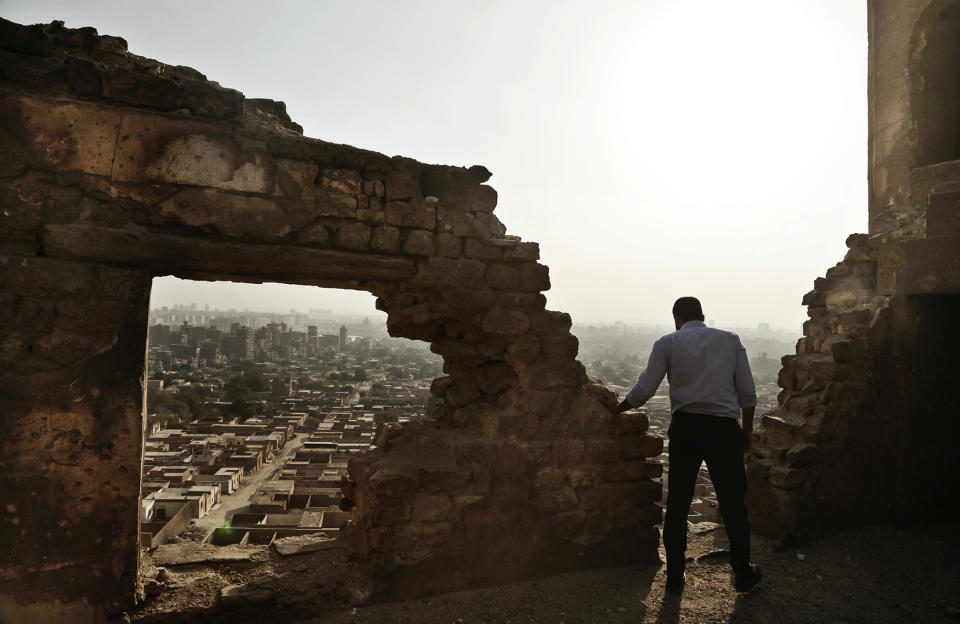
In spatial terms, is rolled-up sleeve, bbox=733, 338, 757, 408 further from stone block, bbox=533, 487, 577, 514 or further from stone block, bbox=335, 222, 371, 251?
stone block, bbox=335, 222, 371, 251

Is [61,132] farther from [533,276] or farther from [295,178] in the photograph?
[533,276]

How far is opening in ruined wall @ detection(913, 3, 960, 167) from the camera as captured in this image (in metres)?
6.01

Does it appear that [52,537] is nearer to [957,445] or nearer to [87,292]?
[87,292]

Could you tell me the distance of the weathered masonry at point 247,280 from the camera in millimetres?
2736

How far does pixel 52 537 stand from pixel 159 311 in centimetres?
21532

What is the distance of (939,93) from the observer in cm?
609

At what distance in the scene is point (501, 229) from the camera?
3898mm

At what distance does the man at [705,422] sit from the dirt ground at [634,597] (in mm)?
213

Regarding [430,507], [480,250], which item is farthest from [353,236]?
[430,507]

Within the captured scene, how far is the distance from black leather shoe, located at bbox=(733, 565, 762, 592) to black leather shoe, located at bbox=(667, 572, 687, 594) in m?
0.34

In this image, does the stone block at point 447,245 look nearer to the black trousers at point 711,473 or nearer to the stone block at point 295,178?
the stone block at point 295,178

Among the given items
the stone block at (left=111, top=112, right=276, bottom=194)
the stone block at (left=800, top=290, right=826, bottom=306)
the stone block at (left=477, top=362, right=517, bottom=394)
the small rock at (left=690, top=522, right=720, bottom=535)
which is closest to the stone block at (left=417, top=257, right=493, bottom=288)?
the stone block at (left=477, top=362, right=517, bottom=394)

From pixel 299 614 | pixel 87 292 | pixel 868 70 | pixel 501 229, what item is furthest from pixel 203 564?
pixel 868 70

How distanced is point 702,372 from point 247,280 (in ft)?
9.46
